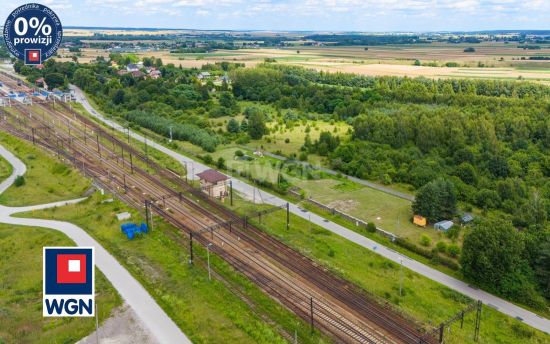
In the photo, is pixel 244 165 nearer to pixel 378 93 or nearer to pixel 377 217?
pixel 377 217

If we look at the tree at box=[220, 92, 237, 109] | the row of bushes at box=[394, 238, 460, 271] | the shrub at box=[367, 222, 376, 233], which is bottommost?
the row of bushes at box=[394, 238, 460, 271]

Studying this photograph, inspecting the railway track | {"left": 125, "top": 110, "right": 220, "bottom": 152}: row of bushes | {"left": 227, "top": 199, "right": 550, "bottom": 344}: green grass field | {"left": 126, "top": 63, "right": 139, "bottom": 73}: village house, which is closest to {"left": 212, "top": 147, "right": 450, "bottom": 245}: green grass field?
{"left": 227, "top": 199, "right": 550, "bottom": 344}: green grass field

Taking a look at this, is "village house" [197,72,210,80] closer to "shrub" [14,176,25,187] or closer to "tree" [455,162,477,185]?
"shrub" [14,176,25,187]

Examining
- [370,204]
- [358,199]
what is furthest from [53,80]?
[370,204]

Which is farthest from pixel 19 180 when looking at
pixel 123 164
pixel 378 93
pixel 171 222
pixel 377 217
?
pixel 378 93

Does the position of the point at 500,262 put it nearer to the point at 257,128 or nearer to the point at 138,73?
the point at 257,128
